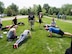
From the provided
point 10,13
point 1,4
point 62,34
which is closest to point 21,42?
point 62,34

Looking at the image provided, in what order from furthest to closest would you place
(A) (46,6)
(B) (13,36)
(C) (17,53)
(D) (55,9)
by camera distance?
(A) (46,6) < (D) (55,9) < (B) (13,36) < (C) (17,53)

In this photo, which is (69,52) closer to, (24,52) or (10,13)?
(24,52)

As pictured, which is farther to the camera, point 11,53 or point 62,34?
point 62,34

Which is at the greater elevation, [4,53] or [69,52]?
[69,52]

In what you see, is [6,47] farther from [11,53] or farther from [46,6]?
[46,6]

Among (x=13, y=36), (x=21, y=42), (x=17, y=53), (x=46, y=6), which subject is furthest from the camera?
(x=46, y=6)

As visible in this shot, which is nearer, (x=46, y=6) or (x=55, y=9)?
(x=55, y=9)

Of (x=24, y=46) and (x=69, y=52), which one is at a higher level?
(x=69, y=52)

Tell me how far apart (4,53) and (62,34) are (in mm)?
5993

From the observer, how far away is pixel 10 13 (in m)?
111

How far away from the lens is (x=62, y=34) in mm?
14625

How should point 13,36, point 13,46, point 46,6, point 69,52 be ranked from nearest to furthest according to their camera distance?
point 69,52 < point 13,46 < point 13,36 < point 46,6

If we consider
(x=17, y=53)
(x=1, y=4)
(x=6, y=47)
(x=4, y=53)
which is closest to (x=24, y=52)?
(x=17, y=53)

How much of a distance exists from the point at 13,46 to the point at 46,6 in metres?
156
